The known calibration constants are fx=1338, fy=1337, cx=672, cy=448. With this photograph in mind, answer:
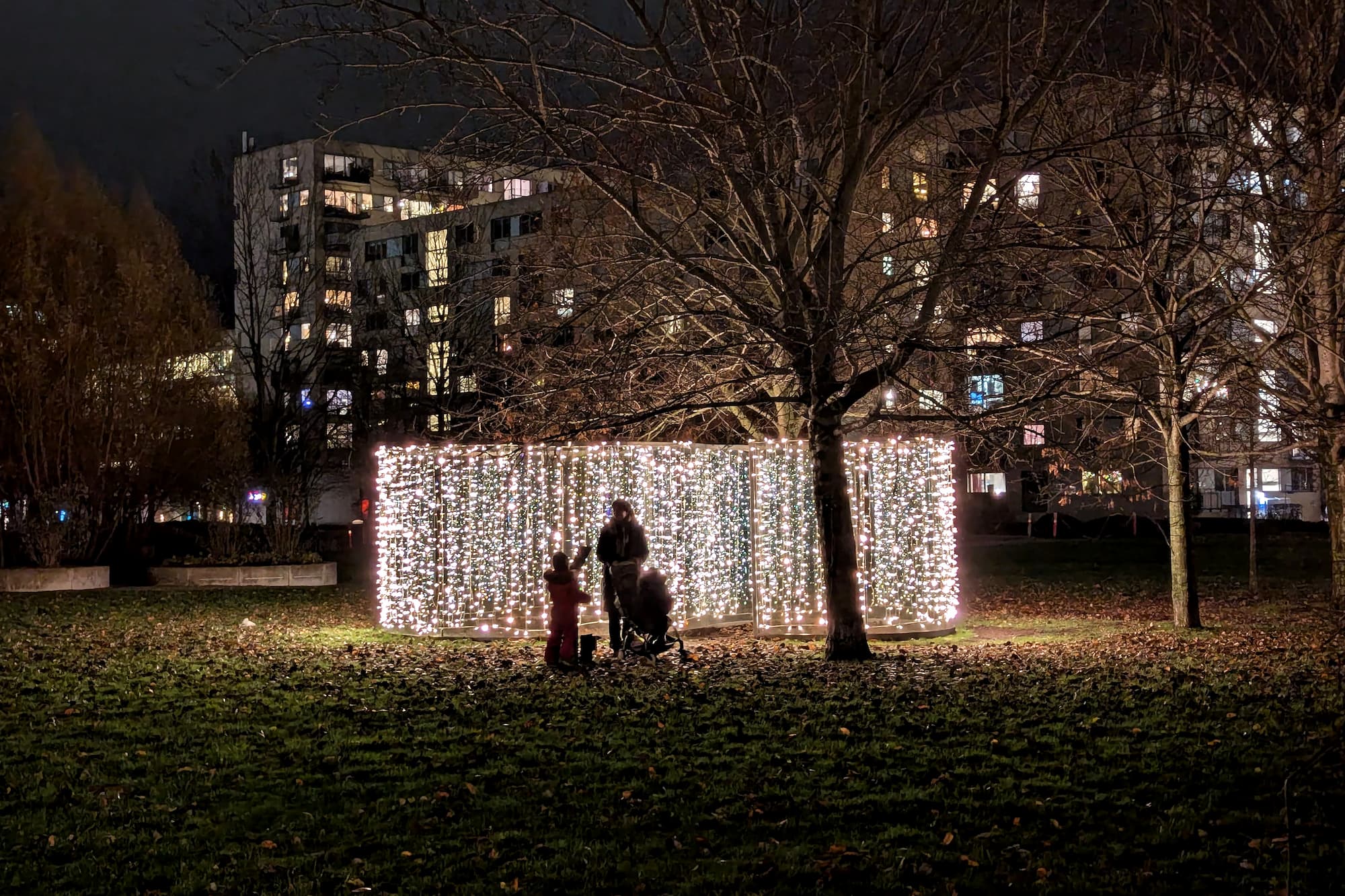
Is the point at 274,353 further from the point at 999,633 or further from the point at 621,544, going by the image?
the point at 999,633

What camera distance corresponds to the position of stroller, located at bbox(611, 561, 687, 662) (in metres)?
13.5

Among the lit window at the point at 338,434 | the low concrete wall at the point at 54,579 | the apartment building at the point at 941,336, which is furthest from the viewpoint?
the lit window at the point at 338,434

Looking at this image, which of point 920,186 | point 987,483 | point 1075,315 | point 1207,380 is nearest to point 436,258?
point 920,186

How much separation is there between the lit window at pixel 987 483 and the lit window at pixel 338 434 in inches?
977

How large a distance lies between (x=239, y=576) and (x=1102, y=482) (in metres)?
16.0

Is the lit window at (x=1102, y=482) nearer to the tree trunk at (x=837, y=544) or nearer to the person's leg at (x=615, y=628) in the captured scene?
the tree trunk at (x=837, y=544)

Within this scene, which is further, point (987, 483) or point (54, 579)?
point (987, 483)

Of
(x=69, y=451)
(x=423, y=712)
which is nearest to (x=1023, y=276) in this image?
(x=423, y=712)

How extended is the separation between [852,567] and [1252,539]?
799 centimetres

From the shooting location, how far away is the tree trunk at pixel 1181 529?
590 inches

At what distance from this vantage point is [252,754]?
867cm

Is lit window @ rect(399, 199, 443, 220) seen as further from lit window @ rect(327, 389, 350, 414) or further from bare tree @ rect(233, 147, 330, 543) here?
lit window @ rect(327, 389, 350, 414)

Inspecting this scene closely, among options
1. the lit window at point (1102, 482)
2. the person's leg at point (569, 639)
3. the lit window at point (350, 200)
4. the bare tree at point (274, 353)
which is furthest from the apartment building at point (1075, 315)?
the lit window at point (350, 200)

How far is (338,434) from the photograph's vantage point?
48250 mm
